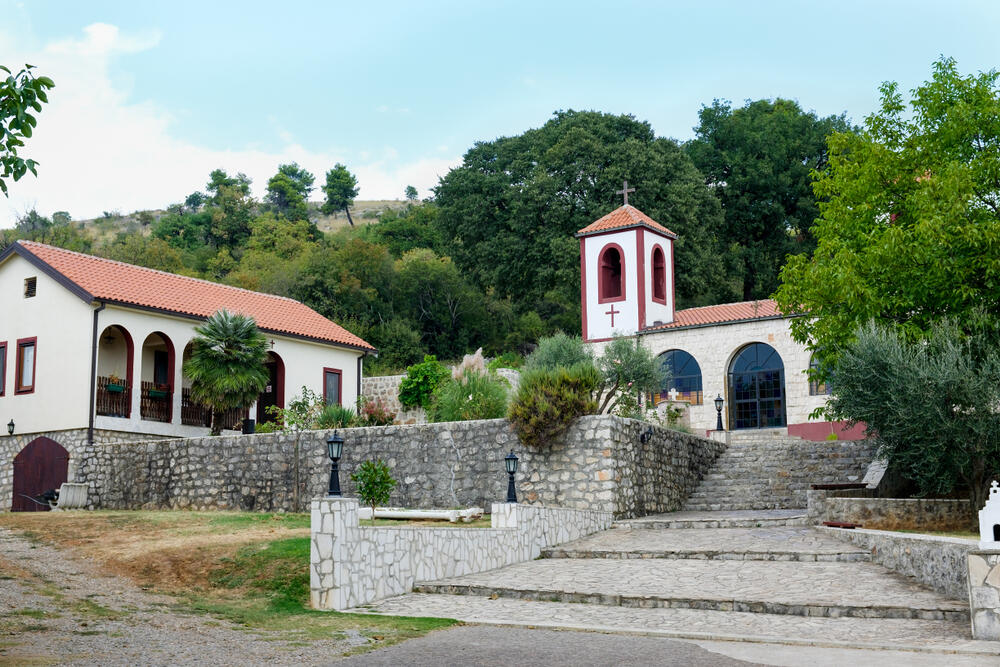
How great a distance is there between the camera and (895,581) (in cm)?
1213

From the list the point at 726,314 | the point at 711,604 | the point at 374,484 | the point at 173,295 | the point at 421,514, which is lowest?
the point at 711,604

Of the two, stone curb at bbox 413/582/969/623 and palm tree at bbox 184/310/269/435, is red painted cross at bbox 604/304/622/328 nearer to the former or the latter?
palm tree at bbox 184/310/269/435

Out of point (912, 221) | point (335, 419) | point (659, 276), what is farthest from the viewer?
point (659, 276)

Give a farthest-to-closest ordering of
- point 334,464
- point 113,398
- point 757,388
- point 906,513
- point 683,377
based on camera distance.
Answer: point 683,377 < point 757,388 < point 113,398 < point 906,513 < point 334,464

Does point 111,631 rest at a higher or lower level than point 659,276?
lower

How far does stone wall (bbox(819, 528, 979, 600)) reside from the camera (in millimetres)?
11094

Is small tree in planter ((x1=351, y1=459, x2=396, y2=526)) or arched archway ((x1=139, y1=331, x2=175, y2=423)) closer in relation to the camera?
small tree in planter ((x1=351, y1=459, x2=396, y2=526))

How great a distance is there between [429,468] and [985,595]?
434 inches

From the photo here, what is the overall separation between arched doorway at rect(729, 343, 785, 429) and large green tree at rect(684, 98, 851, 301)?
14.3m

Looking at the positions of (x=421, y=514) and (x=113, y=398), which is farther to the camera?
(x=113, y=398)

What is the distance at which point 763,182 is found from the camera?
46.7 m

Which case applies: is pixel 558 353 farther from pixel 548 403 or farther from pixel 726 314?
pixel 548 403

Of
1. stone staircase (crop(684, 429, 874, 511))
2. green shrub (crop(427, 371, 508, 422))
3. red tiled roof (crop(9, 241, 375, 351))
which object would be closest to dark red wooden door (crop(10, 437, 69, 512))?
red tiled roof (crop(9, 241, 375, 351))

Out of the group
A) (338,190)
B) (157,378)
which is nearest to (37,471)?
(157,378)
